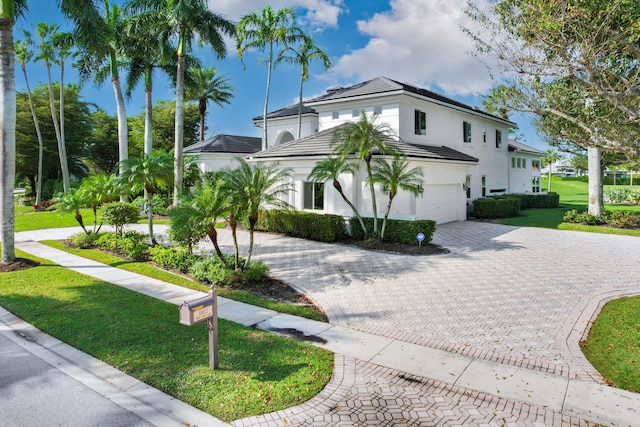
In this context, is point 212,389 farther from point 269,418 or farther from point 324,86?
point 324,86

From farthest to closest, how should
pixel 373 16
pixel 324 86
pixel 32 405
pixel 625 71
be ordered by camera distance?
pixel 324 86
pixel 373 16
pixel 625 71
pixel 32 405

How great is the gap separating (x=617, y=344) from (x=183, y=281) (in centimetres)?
930

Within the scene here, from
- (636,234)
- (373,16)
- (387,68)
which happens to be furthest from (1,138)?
(636,234)

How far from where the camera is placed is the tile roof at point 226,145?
29.8 metres

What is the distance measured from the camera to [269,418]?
4266mm

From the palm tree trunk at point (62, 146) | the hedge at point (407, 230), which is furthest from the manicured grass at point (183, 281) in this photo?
the palm tree trunk at point (62, 146)

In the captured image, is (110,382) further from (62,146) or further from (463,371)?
(62,146)

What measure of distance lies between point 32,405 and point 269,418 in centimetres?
291

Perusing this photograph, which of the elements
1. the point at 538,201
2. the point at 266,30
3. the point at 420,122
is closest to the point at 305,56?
the point at 266,30

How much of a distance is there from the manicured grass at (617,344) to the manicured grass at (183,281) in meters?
4.53

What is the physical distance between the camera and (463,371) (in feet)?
17.5

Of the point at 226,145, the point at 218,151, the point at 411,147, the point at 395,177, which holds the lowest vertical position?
the point at 395,177

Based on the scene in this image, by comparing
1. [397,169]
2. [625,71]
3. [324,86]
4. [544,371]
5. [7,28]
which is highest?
[324,86]

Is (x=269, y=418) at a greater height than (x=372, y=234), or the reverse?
(x=372, y=234)
